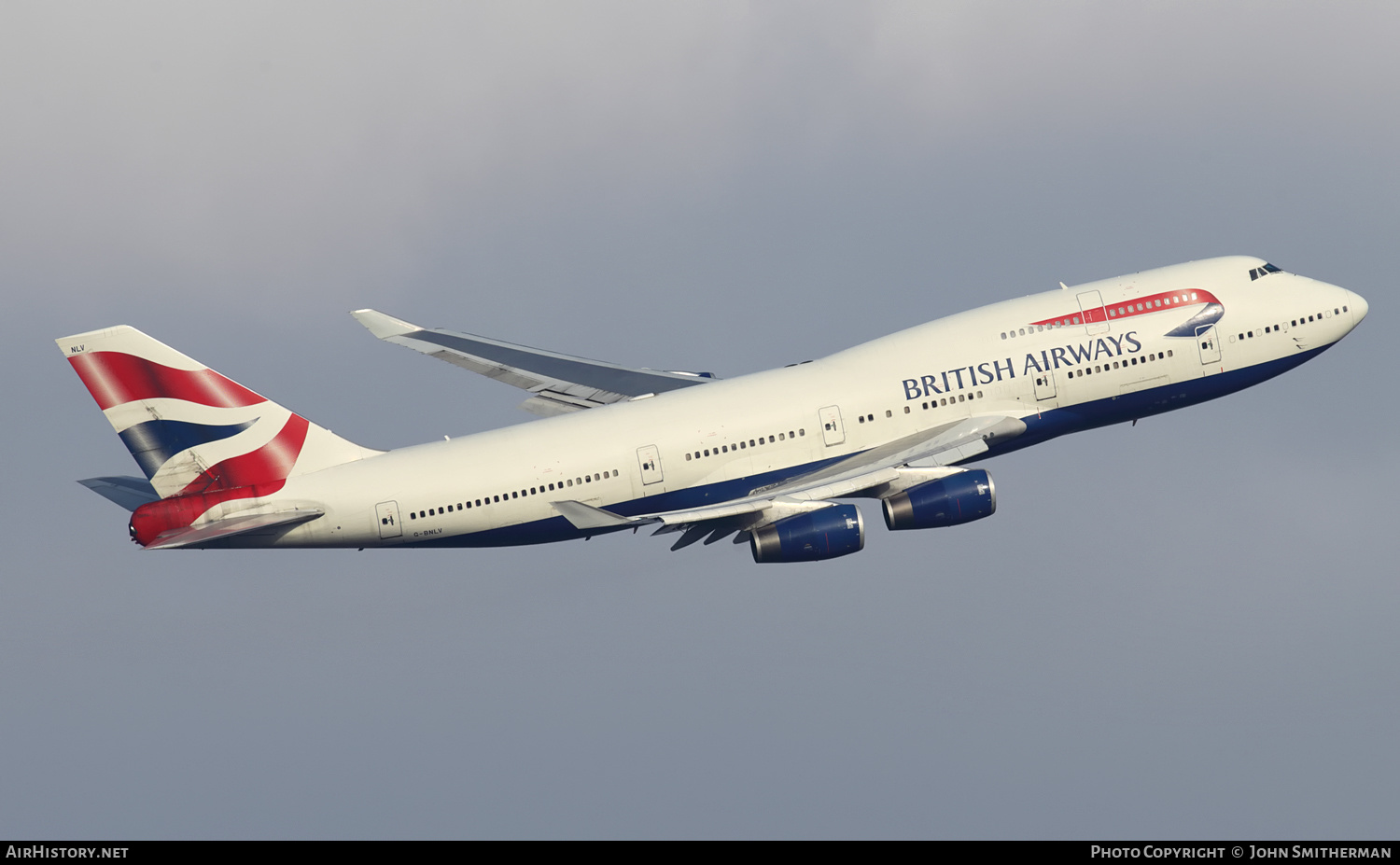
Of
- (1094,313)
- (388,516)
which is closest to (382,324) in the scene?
(388,516)

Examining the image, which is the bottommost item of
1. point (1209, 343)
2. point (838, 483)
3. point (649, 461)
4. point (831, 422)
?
point (838, 483)

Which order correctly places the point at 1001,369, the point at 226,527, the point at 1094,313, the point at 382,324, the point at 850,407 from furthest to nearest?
the point at 382,324 < the point at 1094,313 < the point at 1001,369 < the point at 850,407 < the point at 226,527

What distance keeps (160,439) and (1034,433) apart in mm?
33178

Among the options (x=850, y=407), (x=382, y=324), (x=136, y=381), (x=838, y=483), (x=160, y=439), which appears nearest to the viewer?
(x=136, y=381)

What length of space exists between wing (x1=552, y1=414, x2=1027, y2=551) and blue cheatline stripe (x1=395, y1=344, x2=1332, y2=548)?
A: 45 centimetres

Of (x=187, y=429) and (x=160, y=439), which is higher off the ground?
(x=187, y=429)

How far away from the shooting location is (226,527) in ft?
238

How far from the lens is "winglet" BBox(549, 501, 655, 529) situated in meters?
69.7

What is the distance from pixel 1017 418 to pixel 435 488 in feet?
73.5

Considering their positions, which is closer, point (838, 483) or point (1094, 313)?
point (838, 483)

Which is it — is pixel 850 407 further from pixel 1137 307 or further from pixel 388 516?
pixel 388 516

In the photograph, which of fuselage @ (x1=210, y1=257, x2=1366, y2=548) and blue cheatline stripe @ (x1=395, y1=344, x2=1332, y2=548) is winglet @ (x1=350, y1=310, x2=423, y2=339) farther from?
blue cheatline stripe @ (x1=395, y1=344, x2=1332, y2=548)

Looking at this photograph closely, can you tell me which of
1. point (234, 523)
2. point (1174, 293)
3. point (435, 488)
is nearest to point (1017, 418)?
point (1174, 293)

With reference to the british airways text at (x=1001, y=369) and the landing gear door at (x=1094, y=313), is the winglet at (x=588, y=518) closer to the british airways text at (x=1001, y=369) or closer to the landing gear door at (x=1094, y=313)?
the british airways text at (x=1001, y=369)
